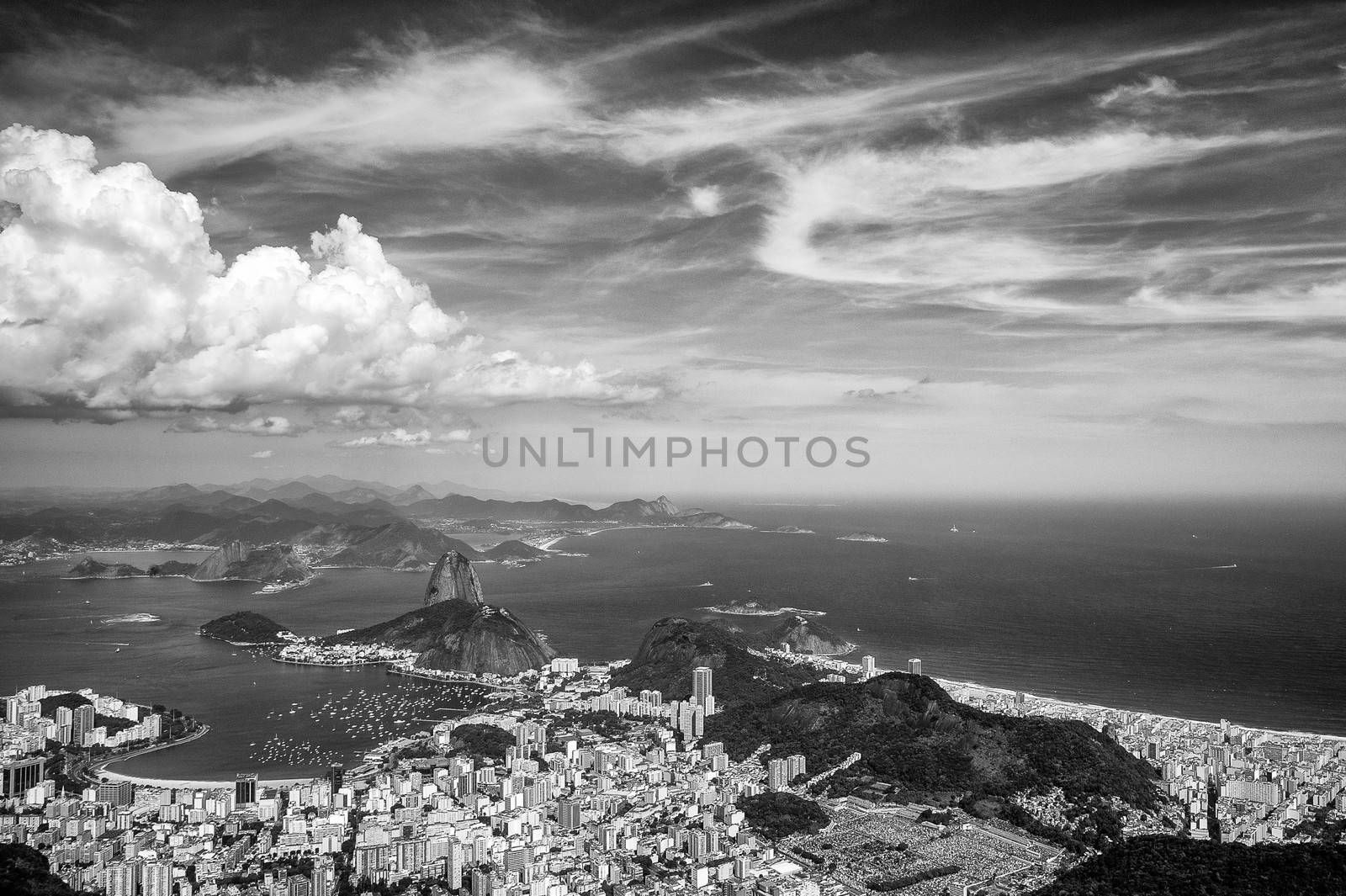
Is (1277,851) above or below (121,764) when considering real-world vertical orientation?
above

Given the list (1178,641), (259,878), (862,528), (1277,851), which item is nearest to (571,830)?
(259,878)

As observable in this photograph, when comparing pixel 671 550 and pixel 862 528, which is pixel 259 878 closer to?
pixel 671 550

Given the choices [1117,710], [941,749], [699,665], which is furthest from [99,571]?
[1117,710]

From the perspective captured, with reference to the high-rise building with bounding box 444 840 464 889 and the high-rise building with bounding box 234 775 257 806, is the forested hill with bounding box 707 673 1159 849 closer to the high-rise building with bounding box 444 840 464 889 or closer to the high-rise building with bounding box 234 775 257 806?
the high-rise building with bounding box 444 840 464 889

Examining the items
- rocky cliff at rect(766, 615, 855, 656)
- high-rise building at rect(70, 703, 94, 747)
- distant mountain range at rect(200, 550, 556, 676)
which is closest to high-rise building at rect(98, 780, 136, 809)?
high-rise building at rect(70, 703, 94, 747)

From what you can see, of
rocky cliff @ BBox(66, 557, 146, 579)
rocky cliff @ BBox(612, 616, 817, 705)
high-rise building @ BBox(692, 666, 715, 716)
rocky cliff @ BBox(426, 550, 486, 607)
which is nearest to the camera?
high-rise building @ BBox(692, 666, 715, 716)
